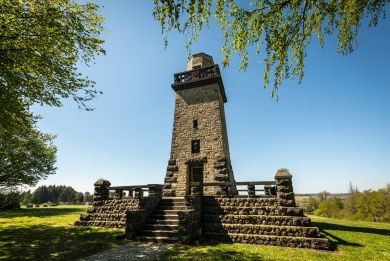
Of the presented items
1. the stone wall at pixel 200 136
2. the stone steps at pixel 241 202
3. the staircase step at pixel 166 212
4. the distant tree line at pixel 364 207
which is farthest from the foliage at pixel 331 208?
the staircase step at pixel 166 212

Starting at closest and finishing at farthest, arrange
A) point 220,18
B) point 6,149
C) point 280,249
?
point 220,18
point 280,249
point 6,149

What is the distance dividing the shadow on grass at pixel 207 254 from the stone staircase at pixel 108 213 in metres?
5.94

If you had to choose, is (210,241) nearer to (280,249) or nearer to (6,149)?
(280,249)

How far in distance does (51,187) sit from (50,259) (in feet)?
356

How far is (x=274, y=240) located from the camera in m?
9.86

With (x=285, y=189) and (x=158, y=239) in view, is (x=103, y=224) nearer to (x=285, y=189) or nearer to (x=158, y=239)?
(x=158, y=239)

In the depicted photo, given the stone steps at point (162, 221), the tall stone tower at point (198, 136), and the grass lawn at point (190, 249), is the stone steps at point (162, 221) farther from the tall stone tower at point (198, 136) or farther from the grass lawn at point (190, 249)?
the tall stone tower at point (198, 136)

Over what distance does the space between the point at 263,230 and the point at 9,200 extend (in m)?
33.8

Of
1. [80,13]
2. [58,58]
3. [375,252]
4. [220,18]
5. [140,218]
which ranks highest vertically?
[80,13]

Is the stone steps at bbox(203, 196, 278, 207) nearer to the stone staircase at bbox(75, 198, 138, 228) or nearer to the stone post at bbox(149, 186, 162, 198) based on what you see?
the stone post at bbox(149, 186, 162, 198)

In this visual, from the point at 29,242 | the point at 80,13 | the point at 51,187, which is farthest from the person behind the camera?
the point at 51,187

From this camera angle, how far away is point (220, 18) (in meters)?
6.92

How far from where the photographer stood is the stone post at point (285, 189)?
11016mm

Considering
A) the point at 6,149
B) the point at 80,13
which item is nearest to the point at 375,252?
the point at 80,13
